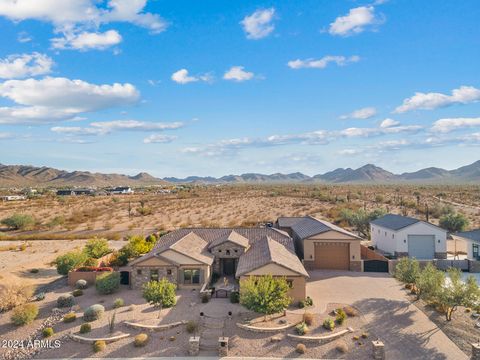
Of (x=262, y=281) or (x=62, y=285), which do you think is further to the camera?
(x=62, y=285)

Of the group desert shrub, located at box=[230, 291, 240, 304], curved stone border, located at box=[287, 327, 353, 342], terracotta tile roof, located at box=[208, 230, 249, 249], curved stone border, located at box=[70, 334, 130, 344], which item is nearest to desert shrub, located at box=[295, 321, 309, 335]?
curved stone border, located at box=[287, 327, 353, 342]

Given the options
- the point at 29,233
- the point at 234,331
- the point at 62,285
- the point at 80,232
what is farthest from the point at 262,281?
the point at 29,233

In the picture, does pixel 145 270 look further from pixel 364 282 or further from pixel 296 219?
pixel 296 219

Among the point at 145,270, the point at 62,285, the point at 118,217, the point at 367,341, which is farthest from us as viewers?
the point at 118,217

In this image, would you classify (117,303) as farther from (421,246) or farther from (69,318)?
(421,246)

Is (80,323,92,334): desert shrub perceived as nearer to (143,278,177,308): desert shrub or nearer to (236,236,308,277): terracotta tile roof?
(143,278,177,308): desert shrub

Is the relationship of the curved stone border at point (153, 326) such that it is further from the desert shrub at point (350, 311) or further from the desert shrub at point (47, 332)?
the desert shrub at point (350, 311)

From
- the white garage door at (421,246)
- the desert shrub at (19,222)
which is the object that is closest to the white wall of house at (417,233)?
the white garage door at (421,246)

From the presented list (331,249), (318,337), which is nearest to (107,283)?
(318,337)
